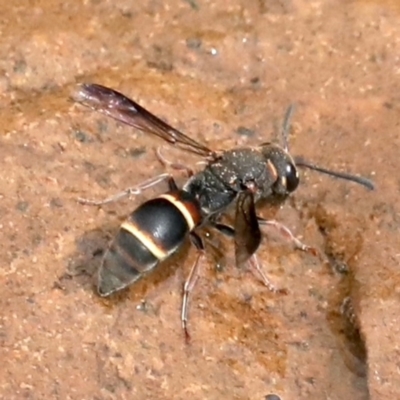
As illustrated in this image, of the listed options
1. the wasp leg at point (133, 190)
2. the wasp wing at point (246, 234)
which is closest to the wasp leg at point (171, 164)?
the wasp leg at point (133, 190)

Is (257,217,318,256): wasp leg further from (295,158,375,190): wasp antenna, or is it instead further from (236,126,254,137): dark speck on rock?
→ (236,126,254,137): dark speck on rock

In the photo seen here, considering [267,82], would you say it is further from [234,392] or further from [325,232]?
[234,392]

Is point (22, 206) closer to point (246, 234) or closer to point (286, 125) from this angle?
point (246, 234)

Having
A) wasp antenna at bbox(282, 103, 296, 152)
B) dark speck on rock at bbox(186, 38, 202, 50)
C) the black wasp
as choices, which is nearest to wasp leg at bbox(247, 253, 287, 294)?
the black wasp

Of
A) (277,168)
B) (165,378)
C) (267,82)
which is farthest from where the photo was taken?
(267,82)

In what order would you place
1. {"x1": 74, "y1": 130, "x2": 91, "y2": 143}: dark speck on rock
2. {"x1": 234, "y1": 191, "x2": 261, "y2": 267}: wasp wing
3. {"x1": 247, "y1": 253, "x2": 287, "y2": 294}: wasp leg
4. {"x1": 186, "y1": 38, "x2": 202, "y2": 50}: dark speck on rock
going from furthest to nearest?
{"x1": 186, "y1": 38, "x2": 202, "y2": 50}: dark speck on rock → {"x1": 74, "y1": 130, "x2": 91, "y2": 143}: dark speck on rock → {"x1": 247, "y1": 253, "x2": 287, "y2": 294}: wasp leg → {"x1": 234, "y1": 191, "x2": 261, "y2": 267}: wasp wing

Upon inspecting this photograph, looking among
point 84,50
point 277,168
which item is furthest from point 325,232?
point 84,50

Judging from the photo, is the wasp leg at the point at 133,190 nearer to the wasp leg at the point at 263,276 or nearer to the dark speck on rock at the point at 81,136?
the dark speck on rock at the point at 81,136

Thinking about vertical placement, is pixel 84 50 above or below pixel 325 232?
above
